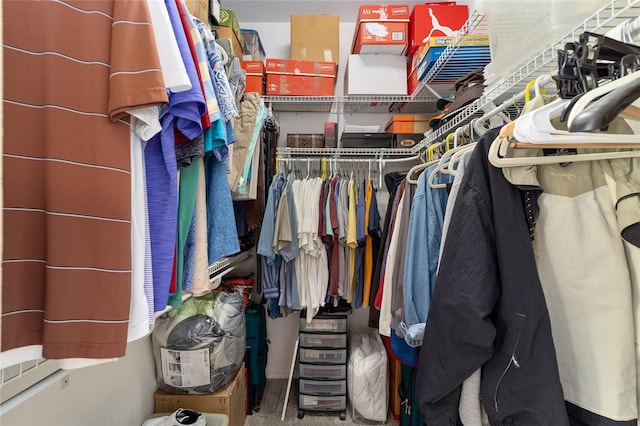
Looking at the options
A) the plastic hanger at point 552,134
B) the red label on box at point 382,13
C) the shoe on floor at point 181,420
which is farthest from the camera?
the red label on box at point 382,13

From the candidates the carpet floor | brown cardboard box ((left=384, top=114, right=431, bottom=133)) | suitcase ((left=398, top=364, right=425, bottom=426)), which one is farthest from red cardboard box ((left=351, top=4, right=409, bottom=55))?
the carpet floor

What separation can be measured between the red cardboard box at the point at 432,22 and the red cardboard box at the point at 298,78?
568mm

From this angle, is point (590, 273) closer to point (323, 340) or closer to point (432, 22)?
point (323, 340)

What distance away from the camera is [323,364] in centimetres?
189

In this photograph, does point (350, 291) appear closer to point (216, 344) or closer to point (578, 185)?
point (216, 344)

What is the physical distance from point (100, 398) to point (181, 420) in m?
0.32

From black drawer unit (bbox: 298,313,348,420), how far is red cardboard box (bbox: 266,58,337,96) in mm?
1485

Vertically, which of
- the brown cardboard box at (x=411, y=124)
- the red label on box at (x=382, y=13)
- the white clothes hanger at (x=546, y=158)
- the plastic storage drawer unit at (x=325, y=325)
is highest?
the red label on box at (x=382, y=13)

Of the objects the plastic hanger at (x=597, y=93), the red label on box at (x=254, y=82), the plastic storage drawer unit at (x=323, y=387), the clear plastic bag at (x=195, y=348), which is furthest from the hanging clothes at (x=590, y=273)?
the red label on box at (x=254, y=82)

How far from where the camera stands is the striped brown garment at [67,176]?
0.48 m

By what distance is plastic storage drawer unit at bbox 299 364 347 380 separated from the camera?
6.19ft

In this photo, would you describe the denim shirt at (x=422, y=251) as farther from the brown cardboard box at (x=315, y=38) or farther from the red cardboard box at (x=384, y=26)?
the brown cardboard box at (x=315, y=38)

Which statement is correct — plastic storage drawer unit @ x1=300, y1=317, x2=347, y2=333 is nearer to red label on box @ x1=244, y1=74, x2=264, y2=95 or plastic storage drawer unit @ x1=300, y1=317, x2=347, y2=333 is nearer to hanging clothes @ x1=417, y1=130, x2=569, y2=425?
hanging clothes @ x1=417, y1=130, x2=569, y2=425

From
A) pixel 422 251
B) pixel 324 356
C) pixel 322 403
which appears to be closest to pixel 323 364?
pixel 324 356
